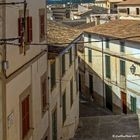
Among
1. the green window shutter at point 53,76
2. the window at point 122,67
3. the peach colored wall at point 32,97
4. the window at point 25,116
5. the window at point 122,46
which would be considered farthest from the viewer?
the window at point 122,67

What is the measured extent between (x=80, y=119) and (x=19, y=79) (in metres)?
18.0

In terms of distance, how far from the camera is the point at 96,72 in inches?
1558

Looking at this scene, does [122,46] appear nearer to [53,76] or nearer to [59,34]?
[59,34]

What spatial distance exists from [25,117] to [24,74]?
133 centimetres

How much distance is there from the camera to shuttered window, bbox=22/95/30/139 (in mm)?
12953

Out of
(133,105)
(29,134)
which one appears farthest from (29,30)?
(133,105)

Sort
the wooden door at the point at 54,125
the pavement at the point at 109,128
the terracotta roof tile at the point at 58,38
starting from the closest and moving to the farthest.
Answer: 1. the wooden door at the point at 54,125
2. the terracotta roof tile at the point at 58,38
3. the pavement at the point at 109,128

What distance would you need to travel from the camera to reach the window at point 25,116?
12953 millimetres

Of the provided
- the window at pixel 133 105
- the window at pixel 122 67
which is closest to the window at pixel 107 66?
the window at pixel 122 67

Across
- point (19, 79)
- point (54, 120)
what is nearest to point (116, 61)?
point (54, 120)

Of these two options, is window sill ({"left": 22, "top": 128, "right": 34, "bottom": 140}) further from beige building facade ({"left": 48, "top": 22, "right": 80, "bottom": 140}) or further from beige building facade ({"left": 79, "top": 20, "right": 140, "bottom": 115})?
beige building facade ({"left": 79, "top": 20, "right": 140, "bottom": 115})

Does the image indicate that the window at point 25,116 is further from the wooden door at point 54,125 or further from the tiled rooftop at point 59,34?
the tiled rooftop at point 59,34

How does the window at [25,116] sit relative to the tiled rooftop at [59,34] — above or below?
below

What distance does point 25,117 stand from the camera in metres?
13.3
